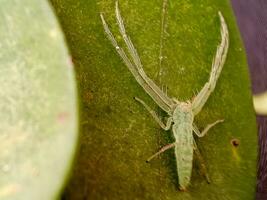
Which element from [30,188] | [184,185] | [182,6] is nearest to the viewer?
[30,188]

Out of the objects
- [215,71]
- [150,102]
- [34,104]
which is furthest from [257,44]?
[34,104]

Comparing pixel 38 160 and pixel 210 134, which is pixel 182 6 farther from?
pixel 38 160

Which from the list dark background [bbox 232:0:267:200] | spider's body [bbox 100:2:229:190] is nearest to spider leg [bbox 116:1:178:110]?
spider's body [bbox 100:2:229:190]

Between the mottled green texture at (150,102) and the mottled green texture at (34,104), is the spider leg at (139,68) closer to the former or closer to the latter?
the mottled green texture at (150,102)

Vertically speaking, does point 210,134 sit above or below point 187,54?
below

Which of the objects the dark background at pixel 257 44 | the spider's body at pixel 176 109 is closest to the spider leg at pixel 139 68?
the spider's body at pixel 176 109

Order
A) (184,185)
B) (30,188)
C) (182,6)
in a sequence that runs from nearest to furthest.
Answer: (30,188), (184,185), (182,6)

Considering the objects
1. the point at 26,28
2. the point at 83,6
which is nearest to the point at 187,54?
the point at 83,6
